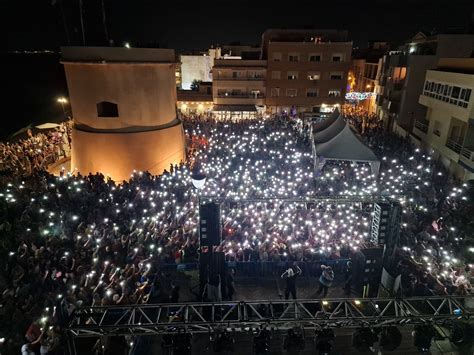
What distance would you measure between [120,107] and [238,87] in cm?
2217

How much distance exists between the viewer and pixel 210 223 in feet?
33.3

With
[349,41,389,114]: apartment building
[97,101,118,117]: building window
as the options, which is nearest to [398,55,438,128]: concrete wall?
[349,41,389,114]: apartment building

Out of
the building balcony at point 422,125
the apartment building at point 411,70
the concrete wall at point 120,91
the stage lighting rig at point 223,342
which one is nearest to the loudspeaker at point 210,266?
the stage lighting rig at point 223,342

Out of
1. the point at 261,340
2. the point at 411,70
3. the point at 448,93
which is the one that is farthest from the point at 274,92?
the point at 261,340

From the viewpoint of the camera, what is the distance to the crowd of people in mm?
18375

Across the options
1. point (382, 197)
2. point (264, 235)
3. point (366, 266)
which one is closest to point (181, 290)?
point (264, 235)

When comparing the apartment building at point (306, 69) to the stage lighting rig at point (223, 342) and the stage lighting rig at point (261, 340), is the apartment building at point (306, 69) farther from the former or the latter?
the stage lighting rig at point (223, 342)

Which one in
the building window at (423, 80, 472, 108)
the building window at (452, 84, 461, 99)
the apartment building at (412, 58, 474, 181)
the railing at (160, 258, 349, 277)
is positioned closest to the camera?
the railing at (160, 258, 349, 277)

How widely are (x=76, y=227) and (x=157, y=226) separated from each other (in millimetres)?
2899

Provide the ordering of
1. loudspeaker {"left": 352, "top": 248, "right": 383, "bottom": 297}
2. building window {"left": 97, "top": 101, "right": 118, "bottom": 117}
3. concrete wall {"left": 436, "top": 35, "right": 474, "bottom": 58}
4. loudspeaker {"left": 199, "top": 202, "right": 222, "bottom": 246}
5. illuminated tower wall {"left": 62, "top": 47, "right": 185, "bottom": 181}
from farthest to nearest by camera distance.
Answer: concrete wall {"left": 436, "top": 35, "right": 474, "bottom": 58} → building window {"left": 97, "top": 101, "right": 118, "bottom": 117} → illuminated tower wall {"left": 62, "top": 47, "right": 185, "bottom": 181} → loudspeaker {"left": 352, "top": 248, "right": 383, "bottom": 297} → loudspeaker {"left": 199, "top": 202, "right": 222, "bottom": 246}

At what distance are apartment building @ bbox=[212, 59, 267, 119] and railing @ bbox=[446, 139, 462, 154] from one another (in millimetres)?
20035

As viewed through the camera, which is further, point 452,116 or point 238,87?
point 238,87

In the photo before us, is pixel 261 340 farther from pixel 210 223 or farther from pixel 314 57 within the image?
pixel 314 57

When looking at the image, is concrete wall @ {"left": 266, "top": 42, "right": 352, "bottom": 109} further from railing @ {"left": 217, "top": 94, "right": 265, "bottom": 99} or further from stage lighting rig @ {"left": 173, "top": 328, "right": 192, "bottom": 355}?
stage lighting rig @ {"left": 173, "top": 328, "right": 192, "bottom": 355}
